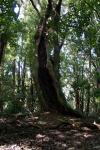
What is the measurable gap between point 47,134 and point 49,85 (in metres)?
3.90

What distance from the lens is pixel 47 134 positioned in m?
9.23

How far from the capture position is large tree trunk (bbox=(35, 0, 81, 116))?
1259cm

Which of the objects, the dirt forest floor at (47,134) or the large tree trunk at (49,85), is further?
the large tree trunk at (49,85)

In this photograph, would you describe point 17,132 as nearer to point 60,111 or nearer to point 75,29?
point 60,111

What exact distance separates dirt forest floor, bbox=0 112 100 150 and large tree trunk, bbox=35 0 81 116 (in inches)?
32.5

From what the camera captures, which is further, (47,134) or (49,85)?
(49,85)

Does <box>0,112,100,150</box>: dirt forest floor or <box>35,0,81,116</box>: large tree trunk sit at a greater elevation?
<box>35,0,81,116</box>: large tree trunk

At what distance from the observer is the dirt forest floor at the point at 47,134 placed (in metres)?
8.03

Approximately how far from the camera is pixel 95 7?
1266 cm

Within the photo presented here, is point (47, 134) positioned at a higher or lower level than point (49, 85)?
lower

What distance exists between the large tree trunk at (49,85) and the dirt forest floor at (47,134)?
0.82 meters

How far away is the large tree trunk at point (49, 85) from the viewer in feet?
41.3

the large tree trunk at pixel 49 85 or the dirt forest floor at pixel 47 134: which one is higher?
the large tree trunk at pixel 49 85

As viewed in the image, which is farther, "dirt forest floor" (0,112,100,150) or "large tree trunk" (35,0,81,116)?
"large tree trunk" (35,0,81,116)
